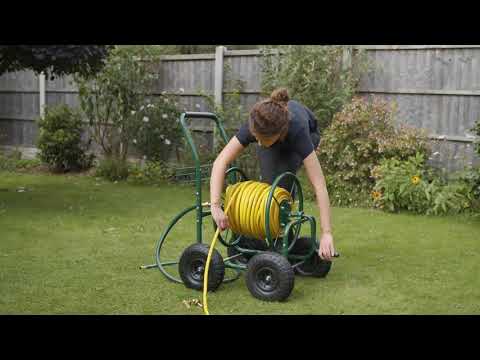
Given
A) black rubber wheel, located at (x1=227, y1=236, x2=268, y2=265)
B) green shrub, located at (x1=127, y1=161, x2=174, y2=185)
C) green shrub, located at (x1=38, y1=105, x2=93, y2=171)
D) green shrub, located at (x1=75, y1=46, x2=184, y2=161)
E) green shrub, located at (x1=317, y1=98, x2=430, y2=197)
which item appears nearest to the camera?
black rubber wheel, located at (x1=227, y1=236, x2=268, y2=265)

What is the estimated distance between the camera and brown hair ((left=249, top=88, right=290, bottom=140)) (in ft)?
14.0

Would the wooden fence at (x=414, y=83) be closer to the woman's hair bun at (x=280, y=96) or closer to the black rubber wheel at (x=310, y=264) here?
the black rubber wheel at (x=310, y=264)

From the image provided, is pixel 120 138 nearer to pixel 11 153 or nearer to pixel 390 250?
pixel 11 153

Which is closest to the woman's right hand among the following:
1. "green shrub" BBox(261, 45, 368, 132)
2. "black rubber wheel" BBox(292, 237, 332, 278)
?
"black rubber wheel" BBox(292, 237, 332, 278)

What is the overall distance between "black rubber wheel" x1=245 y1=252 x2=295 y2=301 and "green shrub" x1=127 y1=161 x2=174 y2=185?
227 inches

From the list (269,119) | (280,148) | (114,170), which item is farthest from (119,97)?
(269,119)

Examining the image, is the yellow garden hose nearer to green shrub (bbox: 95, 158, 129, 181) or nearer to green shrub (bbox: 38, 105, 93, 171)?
green shrub (bbox: 95, 158, 129, 181)

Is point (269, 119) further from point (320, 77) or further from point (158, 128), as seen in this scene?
point (158, 128)

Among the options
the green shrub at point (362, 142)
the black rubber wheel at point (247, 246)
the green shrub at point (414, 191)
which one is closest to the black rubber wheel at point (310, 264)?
the black rubber wheel at point (247, 246)

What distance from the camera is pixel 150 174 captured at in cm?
1005

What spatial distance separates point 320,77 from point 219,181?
4714mm

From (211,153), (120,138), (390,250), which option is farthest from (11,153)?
(390,250)

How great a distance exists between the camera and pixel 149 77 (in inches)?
422

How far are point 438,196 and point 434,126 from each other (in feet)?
4.53
